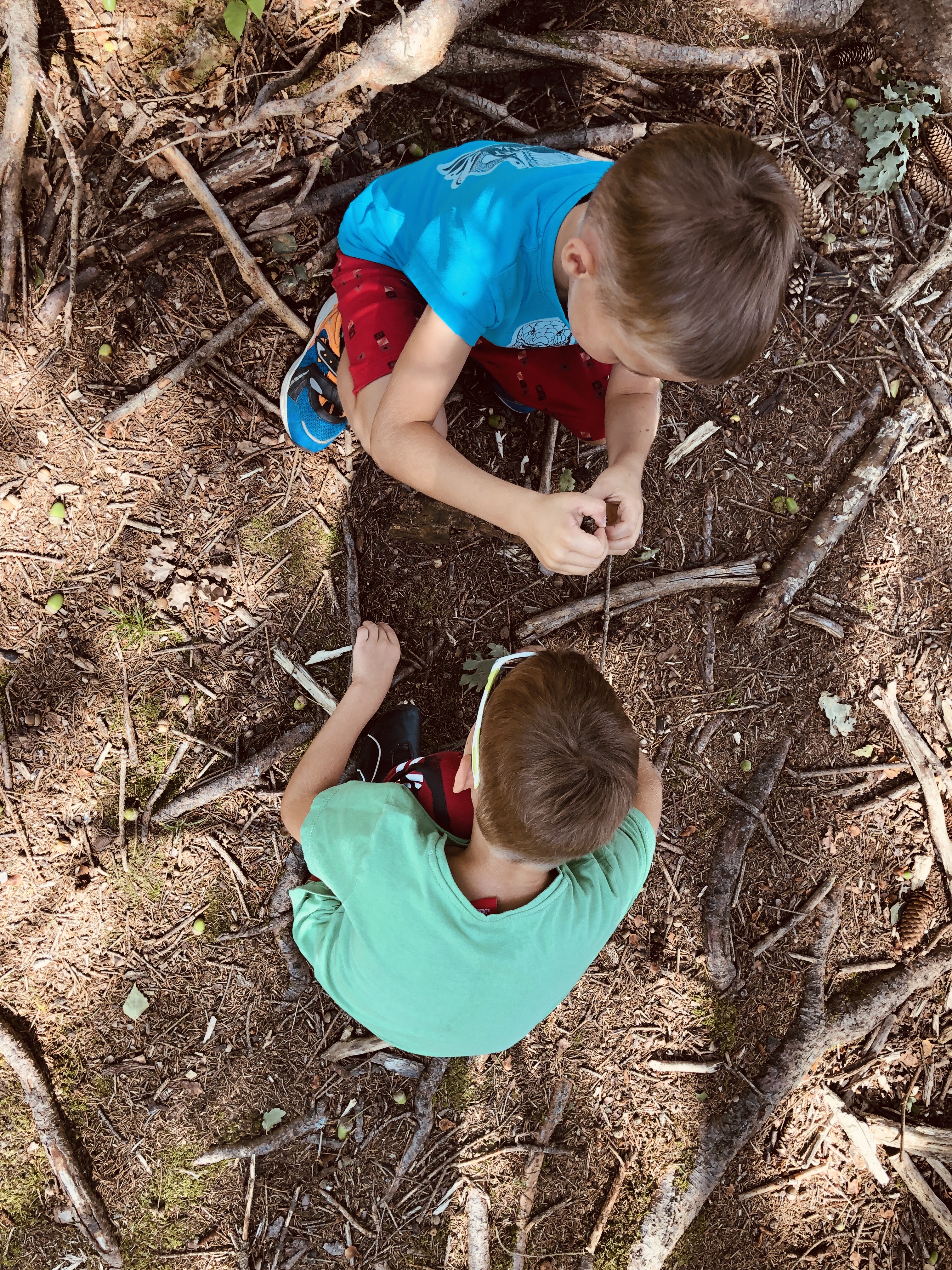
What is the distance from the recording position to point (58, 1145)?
3.45 meters

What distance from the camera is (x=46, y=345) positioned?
3.46 metres

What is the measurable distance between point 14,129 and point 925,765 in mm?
5285

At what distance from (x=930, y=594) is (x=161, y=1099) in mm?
4666

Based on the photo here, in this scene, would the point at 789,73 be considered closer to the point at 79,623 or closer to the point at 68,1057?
the point at 79,623

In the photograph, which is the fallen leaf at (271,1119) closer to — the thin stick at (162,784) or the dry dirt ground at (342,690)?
the dry dirt ground at (342,690)

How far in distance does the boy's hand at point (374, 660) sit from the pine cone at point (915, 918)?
3054 millimetres

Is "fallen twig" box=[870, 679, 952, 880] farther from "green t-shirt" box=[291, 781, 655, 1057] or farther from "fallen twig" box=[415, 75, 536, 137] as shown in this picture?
"fallen twig" box=[415, 75, 536, 137]

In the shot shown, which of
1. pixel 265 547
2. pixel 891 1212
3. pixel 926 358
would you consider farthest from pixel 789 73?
pixel 891 1212

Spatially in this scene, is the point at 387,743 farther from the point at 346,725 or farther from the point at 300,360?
the point at 300,360

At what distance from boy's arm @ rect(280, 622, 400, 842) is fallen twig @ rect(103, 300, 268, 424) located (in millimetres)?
1416

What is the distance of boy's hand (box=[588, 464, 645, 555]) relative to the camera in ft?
8.98

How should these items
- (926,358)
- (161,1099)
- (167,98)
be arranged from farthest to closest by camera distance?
1. (926,358)
2. (161,1099)
3. (167,98)

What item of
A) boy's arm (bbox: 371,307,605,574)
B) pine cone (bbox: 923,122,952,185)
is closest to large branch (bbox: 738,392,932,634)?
pine cone (bbox: 923,122,952,185)

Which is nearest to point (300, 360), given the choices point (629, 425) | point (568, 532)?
A: point (629, 425)
